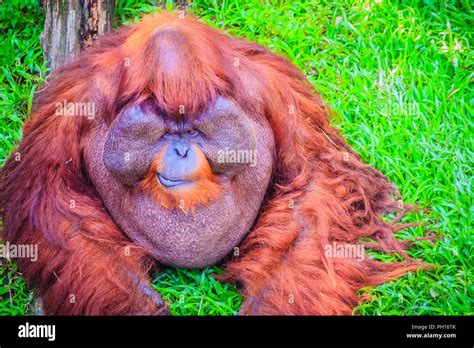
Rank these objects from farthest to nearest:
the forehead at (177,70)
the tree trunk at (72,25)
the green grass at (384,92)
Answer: the tree trunk at (72,25) < the green grass at (384,92) < the forehead at (177,70)

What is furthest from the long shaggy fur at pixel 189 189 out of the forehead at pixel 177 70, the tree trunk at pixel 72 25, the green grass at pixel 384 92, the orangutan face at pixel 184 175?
the tree trunk at pixel 72 25

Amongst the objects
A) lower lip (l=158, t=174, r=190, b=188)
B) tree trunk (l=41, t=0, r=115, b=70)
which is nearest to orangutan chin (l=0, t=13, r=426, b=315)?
lower lip (l=158, t=174, r=190, b=188)

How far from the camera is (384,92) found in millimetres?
3275

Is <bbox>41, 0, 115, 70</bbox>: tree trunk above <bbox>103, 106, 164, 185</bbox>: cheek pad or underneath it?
above

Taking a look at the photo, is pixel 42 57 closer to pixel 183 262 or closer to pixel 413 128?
pixel 183 262

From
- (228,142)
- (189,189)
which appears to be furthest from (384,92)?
(189,189)

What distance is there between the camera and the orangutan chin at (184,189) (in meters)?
2.47

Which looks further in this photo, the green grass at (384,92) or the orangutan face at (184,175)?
the green grass at (384,92)

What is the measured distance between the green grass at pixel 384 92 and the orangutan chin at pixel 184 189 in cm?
11

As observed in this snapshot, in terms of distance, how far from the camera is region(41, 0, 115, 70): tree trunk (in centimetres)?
317

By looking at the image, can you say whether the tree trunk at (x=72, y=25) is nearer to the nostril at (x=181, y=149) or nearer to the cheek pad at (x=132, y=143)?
the cheek pad at (x=132, y=143)

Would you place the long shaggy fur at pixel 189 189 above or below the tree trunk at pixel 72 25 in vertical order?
below

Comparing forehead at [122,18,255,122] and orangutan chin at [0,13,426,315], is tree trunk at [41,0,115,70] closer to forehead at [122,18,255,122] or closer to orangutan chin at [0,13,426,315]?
orangutan chin at [0,13,426,315]
